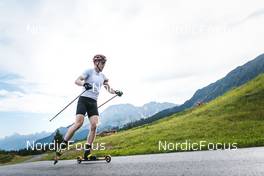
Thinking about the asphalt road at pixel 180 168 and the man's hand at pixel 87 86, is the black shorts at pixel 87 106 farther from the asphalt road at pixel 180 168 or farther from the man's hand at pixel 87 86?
the asphalt road at pixel 180 168

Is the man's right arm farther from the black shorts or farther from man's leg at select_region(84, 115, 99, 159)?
man's leg at select_region(84, 115, 99, 159)

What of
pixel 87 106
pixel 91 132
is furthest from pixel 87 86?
pixel 91 132

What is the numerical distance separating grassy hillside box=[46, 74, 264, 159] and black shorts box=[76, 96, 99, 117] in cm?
1057

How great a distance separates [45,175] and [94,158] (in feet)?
10.8

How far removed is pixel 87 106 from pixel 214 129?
24347 millimetres

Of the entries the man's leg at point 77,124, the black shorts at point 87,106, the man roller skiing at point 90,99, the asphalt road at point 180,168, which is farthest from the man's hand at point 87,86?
the asphalt road at point 180,168

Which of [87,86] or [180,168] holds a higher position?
[87,86]

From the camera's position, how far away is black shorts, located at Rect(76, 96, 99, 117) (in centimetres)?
1238

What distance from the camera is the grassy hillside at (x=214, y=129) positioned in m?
28.5

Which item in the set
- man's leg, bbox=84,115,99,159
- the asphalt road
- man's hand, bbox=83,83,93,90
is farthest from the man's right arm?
the asphalt road

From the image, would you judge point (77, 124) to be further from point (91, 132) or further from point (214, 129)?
point (214, 129)

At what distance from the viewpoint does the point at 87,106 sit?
1248 centimetres

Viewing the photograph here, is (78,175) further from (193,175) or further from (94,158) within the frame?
(94,158)

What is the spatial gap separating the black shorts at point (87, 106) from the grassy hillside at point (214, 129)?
1057cm
